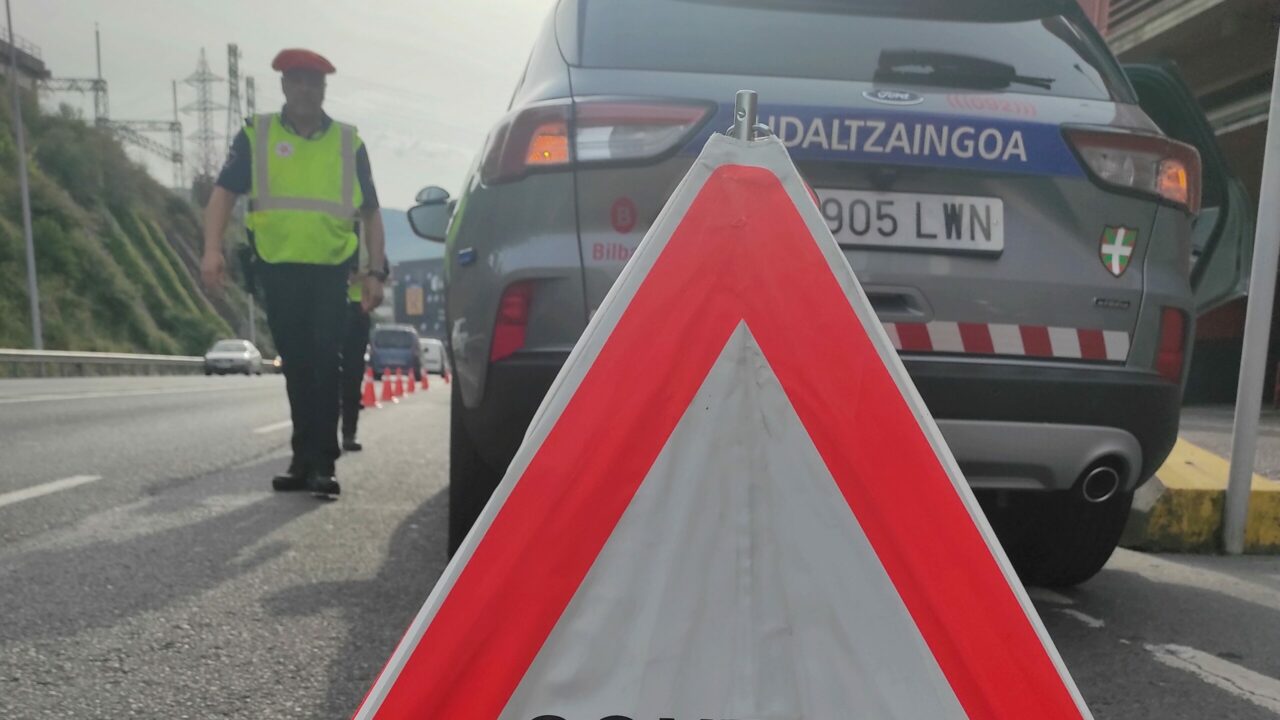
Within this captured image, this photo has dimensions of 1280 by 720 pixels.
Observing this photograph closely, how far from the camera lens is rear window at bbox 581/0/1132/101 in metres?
2.63

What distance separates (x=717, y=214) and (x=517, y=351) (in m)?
1.23

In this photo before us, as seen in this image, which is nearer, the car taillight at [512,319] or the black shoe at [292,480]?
the car taillight at [512,319]

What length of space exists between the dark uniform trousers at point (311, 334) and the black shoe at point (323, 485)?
33 millimetres

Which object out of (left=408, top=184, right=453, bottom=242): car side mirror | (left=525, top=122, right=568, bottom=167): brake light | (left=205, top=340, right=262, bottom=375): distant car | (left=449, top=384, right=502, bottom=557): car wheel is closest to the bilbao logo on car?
(left=525, top=122, right=568, bottom=167): brake light

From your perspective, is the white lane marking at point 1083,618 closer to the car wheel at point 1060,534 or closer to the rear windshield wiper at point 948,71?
the car wheel at point 1060,534

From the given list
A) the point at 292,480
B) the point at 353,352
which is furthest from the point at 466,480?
the point at 353,352

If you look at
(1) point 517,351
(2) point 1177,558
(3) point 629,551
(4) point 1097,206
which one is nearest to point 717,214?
(3) point 629,551

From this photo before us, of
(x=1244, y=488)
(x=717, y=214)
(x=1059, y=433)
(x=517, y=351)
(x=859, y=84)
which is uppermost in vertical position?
(x=859, y=84)

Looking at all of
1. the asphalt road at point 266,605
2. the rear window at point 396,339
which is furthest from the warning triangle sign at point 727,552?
the rear window at point 396,339

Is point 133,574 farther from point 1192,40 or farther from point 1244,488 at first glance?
point 1192,40

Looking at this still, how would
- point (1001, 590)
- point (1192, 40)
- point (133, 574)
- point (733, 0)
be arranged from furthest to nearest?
point (1192, 40), point (133, 574), point (733, 0), point (1001, 590)

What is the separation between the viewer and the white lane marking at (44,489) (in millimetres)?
4441

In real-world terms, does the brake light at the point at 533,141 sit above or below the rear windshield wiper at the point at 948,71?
below

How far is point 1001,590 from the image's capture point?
1147 millimetres
